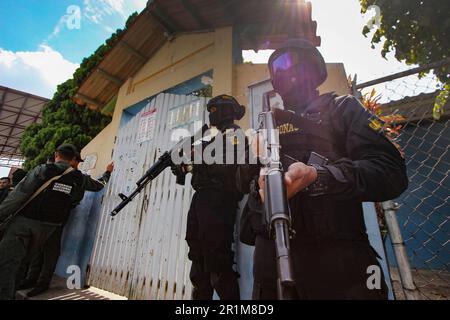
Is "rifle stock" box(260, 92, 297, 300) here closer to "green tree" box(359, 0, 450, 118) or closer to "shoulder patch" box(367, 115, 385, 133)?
"shoulder patch" box(367, 115, 385, 133)

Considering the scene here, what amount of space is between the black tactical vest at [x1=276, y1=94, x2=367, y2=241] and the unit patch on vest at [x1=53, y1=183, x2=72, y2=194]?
2824mm

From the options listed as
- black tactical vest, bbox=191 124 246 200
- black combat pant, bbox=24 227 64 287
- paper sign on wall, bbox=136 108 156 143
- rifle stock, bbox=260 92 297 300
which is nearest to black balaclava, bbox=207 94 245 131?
black tactical vest, bbox=191 124 246 200

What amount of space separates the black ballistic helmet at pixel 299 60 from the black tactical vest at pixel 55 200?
2.82 metres

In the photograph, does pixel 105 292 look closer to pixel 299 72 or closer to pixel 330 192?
pixel 330 192

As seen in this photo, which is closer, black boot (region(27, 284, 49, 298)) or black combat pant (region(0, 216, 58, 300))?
black combat pant (region(0, 216, 58, 300))

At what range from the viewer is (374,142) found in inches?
41.2

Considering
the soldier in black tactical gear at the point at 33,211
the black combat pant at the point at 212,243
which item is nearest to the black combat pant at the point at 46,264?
the soldier in black tactical gear at the point at 33,211

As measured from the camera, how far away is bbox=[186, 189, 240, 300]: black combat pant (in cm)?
179

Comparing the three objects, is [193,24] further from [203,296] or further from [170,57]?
[203,296]

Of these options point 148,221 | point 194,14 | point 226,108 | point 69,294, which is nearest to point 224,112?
point 226,108

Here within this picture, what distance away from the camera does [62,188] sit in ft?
9.53

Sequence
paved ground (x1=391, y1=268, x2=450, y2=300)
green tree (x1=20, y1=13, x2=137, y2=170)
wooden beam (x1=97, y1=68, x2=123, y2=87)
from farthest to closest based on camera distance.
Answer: green tree (x1=20, y1=13, x2=137, y2=170), wooden beam (x1=97, y1=68, x2=123, y2=87), paved ground (x1=391, y1=268, x2=450, y2=300)

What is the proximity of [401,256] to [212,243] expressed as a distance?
1205mm

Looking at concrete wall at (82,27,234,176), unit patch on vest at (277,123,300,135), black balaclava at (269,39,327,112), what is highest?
concrete wall at (82,27,234,176)
